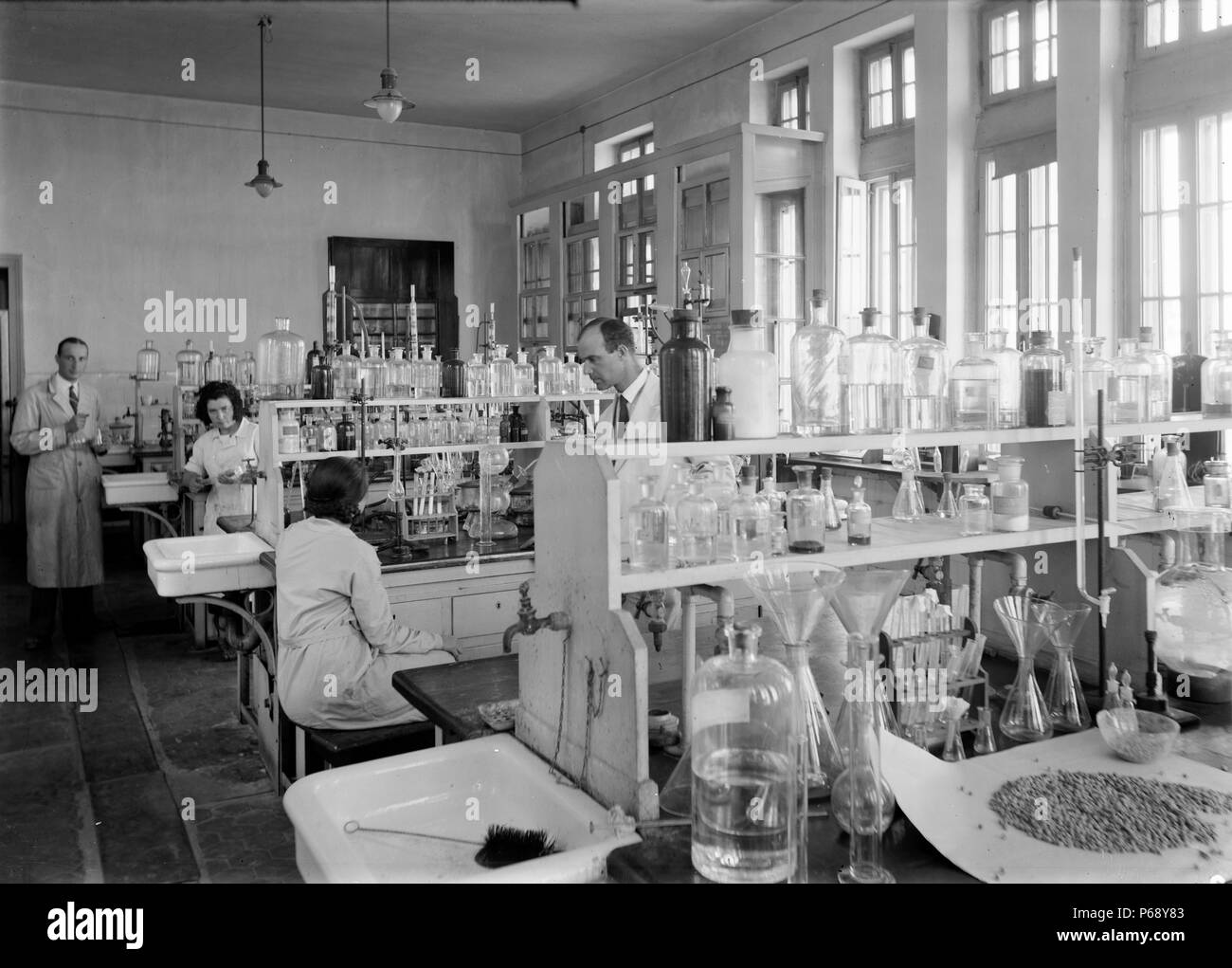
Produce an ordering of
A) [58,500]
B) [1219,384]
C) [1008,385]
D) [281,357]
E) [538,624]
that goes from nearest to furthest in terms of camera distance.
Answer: [538,624], [1008,385], [1219,384], [281,357], [58,500]

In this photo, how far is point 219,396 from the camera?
5.25 m

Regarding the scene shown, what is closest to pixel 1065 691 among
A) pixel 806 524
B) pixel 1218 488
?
pixel 806 524

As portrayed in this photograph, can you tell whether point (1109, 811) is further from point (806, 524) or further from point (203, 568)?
point (203, 568)

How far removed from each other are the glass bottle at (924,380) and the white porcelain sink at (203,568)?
7.94ft

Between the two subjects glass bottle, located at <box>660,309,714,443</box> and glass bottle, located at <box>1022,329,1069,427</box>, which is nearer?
glass bottle, located at <box>660,309,714,443</box>

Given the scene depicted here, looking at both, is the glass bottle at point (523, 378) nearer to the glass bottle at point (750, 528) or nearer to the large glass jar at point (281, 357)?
the large glass jar at point (281, 357)

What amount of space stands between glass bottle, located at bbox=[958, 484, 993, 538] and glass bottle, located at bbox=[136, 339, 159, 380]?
7.37 meters

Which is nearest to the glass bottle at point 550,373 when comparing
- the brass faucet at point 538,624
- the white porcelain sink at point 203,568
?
the white porcelain sink at point 203,568

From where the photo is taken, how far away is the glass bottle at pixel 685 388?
1842 millimetres

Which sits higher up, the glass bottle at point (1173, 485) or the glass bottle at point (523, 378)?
the glass bottle at point (523, 378)

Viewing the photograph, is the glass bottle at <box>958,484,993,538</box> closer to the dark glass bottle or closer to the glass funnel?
the glass funnel

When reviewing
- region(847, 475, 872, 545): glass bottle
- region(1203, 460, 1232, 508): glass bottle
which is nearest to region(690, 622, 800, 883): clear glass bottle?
region(847, 475, 872, 545): glass bottle

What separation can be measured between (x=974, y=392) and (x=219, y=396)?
13.4 feet

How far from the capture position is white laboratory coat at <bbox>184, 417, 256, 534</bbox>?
506 cm
